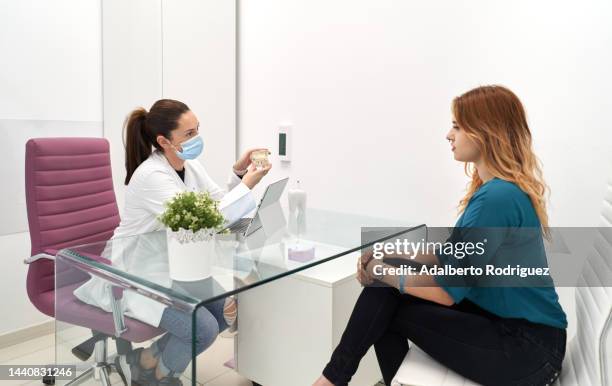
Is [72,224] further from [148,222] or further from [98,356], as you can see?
[98,356]

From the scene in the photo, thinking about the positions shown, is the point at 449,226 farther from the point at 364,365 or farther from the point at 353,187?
the point at 364,365

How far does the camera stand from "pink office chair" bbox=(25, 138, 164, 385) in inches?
69.0

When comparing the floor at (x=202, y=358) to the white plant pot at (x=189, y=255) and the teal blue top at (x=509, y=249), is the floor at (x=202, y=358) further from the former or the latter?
the teal blue top at (x=509, y=249)

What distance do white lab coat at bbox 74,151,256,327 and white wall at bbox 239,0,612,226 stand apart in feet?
2.59

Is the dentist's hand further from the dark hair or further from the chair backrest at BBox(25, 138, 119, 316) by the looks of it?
the chair backrest at BBox(25, 138, 119, 316)

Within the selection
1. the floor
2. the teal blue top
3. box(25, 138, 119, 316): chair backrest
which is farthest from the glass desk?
the floor

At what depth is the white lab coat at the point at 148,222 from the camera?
159 centimetres

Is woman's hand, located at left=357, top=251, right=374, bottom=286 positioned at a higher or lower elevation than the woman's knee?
higher

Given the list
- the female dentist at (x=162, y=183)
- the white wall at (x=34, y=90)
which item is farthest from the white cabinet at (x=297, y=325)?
the white wall at (x=34, y=90)

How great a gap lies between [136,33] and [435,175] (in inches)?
76.7

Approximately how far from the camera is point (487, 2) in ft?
7.87

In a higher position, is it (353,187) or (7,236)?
(353,187)

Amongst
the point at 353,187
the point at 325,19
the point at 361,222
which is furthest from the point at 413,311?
the point at 325,19

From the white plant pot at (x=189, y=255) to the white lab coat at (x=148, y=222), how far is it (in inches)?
1.9
